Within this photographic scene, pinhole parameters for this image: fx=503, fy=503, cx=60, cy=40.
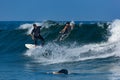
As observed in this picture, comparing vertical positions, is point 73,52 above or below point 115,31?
below

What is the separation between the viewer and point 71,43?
30.4m

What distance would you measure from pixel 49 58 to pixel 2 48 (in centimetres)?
853

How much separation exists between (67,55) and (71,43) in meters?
5.35

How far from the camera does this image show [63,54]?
25266 millimetres

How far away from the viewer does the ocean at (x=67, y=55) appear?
1850 cm

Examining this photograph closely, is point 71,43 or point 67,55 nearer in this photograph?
point 67,55

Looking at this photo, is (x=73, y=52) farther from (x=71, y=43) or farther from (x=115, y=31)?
(x=115, y=31)

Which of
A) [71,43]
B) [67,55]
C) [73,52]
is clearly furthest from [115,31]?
[67,55]

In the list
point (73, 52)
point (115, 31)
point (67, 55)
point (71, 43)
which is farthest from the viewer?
point (115, 31)

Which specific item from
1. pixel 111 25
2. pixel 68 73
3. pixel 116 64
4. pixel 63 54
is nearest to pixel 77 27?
pixel 111 25

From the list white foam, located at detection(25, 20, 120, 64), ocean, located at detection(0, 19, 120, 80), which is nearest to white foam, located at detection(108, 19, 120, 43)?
ocean, located at detection(0, 19, 120, 80)

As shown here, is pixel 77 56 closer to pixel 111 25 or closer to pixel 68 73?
pixel 68 73

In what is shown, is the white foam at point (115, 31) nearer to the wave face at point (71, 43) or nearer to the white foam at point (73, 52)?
the wave face at point (71, 43)

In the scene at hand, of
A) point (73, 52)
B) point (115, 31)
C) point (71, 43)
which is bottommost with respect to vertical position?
point (73, 52)
